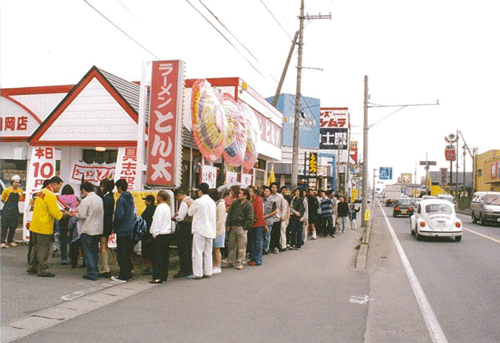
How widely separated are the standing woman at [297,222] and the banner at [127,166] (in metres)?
5.38

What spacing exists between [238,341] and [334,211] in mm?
16136

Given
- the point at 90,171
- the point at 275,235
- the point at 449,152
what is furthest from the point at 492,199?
the point at 449,152

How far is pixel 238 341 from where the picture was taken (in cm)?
561

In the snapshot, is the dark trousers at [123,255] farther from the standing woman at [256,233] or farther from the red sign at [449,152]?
the red sign at [449,152]

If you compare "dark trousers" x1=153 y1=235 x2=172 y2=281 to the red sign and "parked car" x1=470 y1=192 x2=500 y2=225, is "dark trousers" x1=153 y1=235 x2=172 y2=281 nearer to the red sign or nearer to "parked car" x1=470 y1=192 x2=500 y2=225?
"parked car" x1=470 y1=192 x2=500 y2=225

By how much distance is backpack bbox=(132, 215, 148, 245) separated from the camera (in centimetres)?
921

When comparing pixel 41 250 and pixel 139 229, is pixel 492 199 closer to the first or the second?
pixel 139 229

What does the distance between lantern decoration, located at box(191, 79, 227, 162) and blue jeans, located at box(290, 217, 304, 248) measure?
404 cm

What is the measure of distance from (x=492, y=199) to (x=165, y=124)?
25199 mm

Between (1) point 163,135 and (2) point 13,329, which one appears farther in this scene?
(1) point 163,135

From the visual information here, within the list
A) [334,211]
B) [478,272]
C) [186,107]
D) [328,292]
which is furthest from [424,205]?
[328,292]

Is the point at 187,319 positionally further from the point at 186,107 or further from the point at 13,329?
the point at 186,107

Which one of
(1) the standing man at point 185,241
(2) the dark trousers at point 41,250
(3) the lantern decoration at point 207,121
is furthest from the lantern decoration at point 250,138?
(2) the dark trousers at point 41,250

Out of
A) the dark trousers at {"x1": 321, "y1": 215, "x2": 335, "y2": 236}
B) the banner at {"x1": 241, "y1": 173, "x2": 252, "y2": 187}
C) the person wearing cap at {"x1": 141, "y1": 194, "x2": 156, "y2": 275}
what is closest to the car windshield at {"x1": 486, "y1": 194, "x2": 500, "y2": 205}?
the dark trousers at {"x1": 321, "y1": 215, "x2": 335, "y2": 236}
